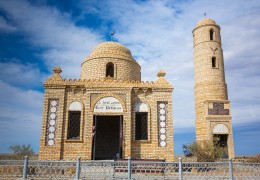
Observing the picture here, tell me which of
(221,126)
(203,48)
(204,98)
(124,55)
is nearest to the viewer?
(124,55)

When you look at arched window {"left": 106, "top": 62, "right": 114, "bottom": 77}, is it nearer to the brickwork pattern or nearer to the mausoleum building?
the brickwork pattern

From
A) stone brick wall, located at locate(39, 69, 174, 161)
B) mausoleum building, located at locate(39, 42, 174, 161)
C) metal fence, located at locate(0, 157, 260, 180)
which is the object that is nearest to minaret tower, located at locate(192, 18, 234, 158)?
mausoleum building, located at locate(39, 42, 174, 161)

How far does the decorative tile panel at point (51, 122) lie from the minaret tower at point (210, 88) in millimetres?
14344

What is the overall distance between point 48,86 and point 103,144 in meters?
6.76

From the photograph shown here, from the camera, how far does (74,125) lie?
1441cm

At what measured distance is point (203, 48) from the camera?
85.2 feet

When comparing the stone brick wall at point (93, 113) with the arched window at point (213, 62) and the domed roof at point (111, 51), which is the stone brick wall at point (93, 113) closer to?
the domed roof at point (111, 51)

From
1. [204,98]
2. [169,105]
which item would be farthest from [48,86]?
[204,98]

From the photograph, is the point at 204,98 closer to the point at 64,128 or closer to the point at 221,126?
the point at 221,126

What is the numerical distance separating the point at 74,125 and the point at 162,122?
5274 mm

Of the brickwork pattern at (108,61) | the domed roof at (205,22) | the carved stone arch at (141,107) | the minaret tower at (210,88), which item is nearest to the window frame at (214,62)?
the minaret tower at (210,88)

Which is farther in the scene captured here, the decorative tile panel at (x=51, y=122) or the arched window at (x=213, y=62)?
the arched window at (x=213, y=62)

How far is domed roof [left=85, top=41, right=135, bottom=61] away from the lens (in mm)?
17966

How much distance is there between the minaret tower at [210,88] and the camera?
894 inches
